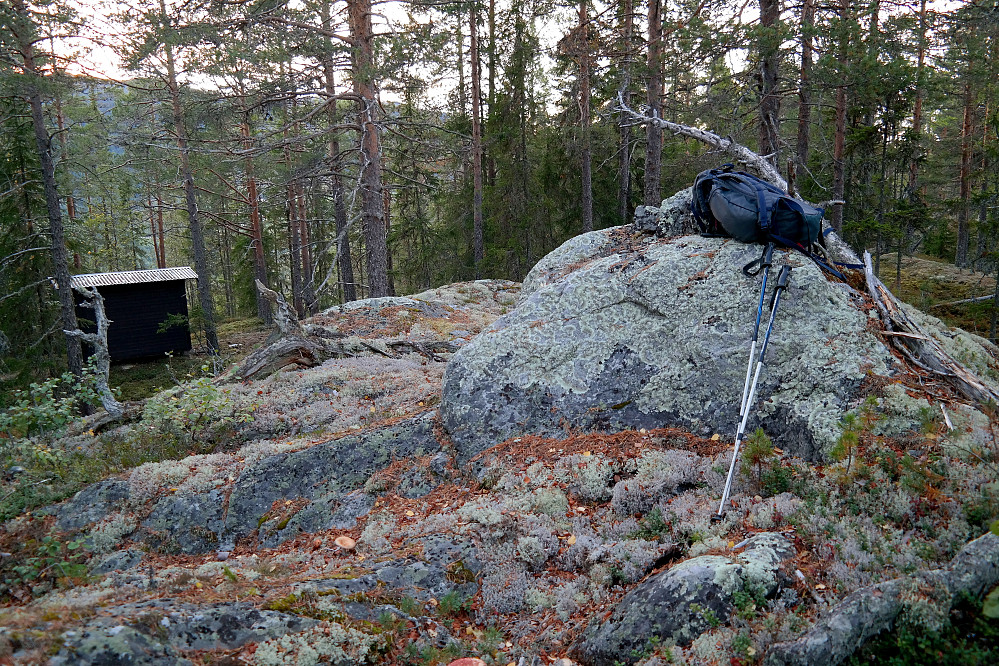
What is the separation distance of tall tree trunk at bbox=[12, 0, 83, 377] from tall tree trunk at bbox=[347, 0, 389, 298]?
7.65m

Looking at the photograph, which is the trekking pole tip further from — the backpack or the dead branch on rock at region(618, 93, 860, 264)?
the dead branch on rock at region(618, 93, 860, 264)

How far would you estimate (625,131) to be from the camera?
20.9m

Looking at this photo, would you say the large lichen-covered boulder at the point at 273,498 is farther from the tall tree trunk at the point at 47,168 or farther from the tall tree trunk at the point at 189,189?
the tall tree trunk at the point at 189,189

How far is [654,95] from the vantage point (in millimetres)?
12953

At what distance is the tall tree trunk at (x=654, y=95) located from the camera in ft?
40.6

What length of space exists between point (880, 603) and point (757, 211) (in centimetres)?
424

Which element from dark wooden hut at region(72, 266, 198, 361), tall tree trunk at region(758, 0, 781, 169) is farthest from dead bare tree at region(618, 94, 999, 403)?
dark wooden hut at region(72, 266, 198, 361)

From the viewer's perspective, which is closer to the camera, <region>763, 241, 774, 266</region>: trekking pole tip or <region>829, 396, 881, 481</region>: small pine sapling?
<region>829, 396, 881, 481</region>: small pine sapling

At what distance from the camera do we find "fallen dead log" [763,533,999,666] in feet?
9.02

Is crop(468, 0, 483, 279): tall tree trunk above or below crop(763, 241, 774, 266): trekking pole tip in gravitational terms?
above

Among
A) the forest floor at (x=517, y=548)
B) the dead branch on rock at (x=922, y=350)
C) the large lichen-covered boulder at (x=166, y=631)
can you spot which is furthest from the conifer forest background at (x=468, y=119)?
the large lichen-covered boulder at (x=166, y=631)

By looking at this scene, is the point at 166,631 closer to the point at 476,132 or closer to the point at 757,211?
the point at 757,211

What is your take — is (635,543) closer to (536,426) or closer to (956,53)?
(536,426)

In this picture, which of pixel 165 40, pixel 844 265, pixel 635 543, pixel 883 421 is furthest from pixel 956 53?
pixel 165 40
